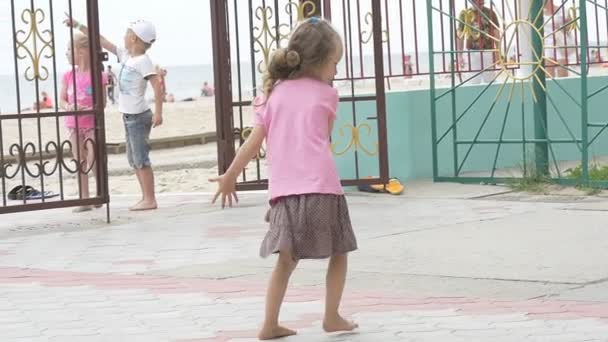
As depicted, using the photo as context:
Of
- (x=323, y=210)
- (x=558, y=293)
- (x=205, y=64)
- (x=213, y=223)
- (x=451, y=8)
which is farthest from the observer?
(x=205, y=64)

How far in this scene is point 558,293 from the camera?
7785 millimetres

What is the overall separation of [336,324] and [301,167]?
0.74 m

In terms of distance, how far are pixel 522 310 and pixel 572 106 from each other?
8779 mm

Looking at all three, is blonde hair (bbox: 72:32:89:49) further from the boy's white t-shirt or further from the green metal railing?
the green metal railing

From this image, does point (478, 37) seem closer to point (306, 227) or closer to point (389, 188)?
point (389, 188)

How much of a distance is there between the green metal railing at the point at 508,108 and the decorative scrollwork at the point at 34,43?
3878 millimetres

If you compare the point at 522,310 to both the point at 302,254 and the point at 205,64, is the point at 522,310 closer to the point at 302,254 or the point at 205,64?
the point at 302,254

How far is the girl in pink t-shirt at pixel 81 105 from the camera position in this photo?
12570 millimetres

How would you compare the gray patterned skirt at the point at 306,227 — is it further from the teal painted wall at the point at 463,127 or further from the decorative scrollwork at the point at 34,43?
the teal painted wall at the point at 463,127

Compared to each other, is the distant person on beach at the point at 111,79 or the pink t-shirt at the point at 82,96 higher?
the distant person on beach at the point at 111,79

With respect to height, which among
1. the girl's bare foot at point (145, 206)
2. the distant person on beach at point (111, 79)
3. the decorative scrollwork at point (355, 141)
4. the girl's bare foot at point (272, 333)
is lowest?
the girl's bare foot at point (272, 333)

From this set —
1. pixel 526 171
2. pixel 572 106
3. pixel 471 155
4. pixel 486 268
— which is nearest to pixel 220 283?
pixel 486 268

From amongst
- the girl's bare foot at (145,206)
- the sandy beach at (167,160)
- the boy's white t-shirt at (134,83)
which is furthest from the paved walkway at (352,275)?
the sandy beach at (167,160)

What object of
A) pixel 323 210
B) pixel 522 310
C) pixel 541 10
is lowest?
pixel 522 310
